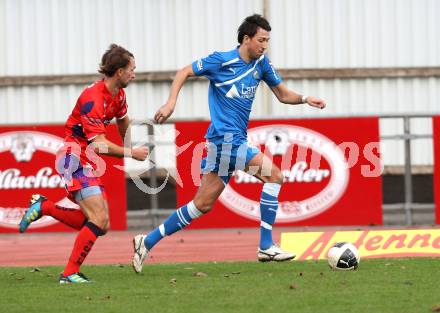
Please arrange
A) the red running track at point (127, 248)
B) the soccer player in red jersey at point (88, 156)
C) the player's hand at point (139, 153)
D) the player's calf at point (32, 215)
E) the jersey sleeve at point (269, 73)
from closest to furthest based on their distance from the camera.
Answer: the player's hand at point (139, 153) → the soccer player in red jersey at point (88, 156) → the player's calf at point (32, 215) → the jersey sleeve at point (269, 73) → the red running track at point (127, 248)

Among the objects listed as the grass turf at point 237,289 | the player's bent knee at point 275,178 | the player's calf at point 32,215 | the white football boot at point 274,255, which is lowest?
the grass turf at point 237,289

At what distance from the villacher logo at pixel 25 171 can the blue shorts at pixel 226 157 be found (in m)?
5.08

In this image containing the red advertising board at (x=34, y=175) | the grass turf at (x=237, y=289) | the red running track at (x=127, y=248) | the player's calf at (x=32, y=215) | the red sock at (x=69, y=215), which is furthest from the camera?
the red advertising board at (x=34, y=175)

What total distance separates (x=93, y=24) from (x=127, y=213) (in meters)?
9.45

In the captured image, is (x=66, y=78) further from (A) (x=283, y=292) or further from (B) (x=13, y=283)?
(A) (x=283, y=292)

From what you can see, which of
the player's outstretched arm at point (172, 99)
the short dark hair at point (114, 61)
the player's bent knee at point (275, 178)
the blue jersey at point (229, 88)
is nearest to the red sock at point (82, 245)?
the player's outstretched arm at point (172, 99)

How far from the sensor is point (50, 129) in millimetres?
14875

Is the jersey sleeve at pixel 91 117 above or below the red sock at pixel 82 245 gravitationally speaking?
above

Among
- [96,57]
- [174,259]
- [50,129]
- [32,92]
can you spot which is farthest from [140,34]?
[174,259]

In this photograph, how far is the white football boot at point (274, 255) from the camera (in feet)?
33.2

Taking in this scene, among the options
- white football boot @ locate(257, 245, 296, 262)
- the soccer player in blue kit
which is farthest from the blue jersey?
white football boot @ locate(257, 245, 296, 262)

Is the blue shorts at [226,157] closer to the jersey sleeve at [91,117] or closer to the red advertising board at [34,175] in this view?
the jersey sleeve at [91,117]

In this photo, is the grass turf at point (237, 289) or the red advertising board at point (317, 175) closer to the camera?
the grass turf at point (237, 289)

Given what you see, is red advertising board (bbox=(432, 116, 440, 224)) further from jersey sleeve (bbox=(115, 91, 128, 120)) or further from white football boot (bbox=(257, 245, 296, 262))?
jersey sleeve (bbox=(115, 91, 128, 120))
